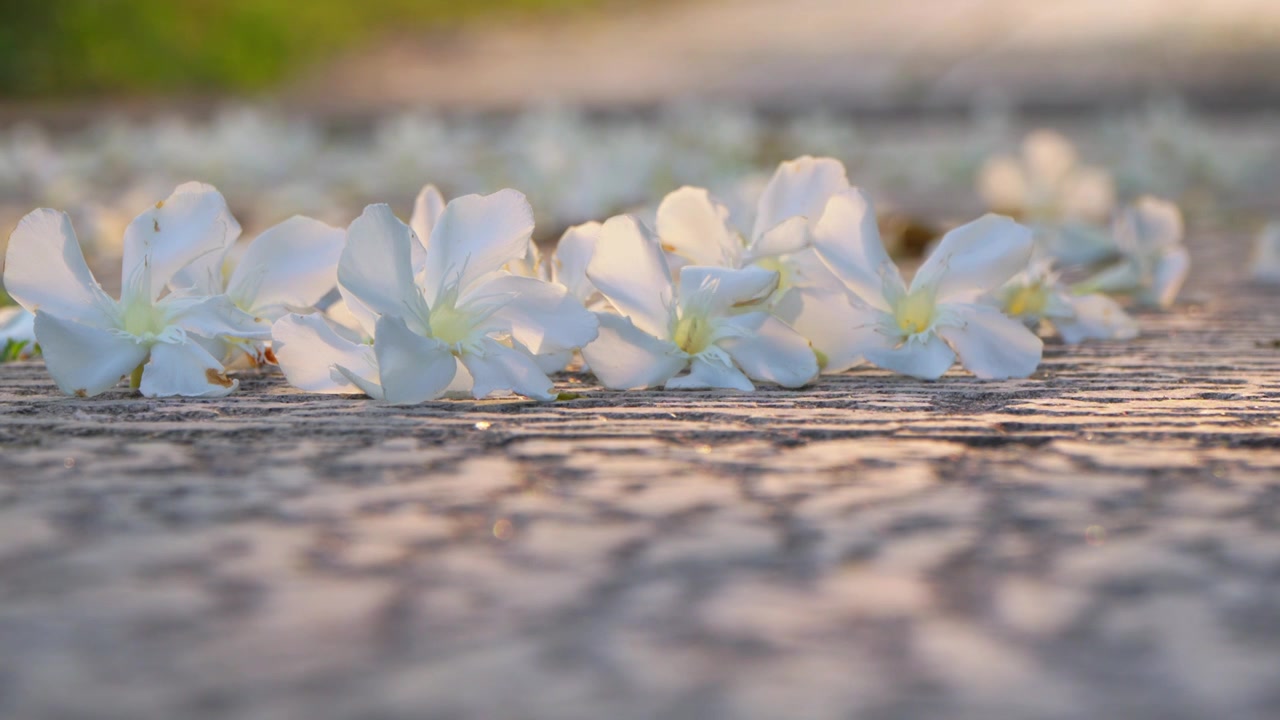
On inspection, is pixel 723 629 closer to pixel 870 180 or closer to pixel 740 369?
pixel 740 369

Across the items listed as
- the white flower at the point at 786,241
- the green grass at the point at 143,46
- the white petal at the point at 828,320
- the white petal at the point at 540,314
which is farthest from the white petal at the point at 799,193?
the green grass at the point at 143,46

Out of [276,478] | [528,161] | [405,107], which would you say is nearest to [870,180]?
[528,161]

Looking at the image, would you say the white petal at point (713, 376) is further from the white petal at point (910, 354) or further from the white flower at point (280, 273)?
the white flower at point (280, 273)

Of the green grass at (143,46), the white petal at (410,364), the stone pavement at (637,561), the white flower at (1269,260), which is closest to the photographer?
the stone pavement at (637,561)

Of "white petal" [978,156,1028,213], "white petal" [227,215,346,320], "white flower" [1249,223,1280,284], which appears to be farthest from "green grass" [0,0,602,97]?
"white petal" [227,215,346,320]

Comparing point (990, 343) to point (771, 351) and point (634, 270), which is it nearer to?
point (771, 351)
